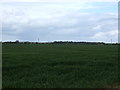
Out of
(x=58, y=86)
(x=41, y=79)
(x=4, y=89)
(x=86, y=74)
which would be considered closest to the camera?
(x=4, y=89)

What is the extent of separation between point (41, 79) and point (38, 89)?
260 cm

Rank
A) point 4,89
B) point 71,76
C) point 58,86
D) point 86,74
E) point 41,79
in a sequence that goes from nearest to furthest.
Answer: point 4,89
point 58,86
point 41,79
point 71,76
point 86,74

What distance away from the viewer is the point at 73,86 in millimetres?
12664

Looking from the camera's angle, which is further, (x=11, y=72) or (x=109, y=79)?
(x=11, y=72)

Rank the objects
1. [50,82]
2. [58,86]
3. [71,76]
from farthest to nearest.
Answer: [71,76] → [50,82] → [58,86]

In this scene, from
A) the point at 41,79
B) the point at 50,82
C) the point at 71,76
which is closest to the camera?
the point at 50,82

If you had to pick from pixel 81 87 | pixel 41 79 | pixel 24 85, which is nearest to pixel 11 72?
pixel 41 79

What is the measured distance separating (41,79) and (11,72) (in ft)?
11.5

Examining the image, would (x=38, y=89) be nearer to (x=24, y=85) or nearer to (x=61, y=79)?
(x=24, y=85)

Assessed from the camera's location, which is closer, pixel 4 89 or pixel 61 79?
pixel 4 89

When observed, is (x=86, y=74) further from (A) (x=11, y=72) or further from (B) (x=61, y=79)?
(A) (x=11, y=72)

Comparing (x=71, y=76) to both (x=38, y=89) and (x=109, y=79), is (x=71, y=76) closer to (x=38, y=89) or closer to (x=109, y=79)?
(x=109, y=79)

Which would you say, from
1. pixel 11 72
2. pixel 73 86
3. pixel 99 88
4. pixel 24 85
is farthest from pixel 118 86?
pixel 11 72

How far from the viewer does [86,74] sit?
672 inches
